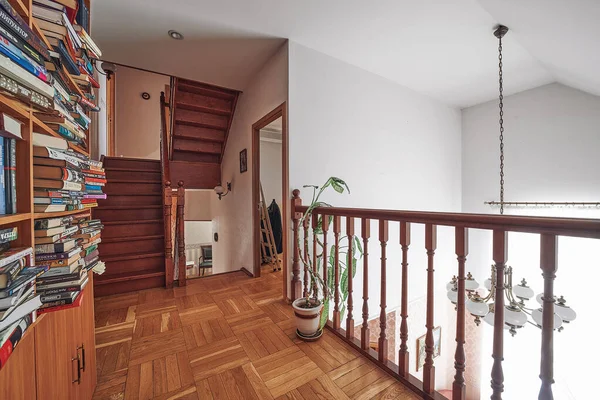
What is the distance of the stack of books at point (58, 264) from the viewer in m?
0.73

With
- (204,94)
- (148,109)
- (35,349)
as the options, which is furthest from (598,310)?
(148,109)

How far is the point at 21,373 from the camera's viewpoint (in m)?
0.61

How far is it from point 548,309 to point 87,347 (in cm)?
185

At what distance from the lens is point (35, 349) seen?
0.68 meters

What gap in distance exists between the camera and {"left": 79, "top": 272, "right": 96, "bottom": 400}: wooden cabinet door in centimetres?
105

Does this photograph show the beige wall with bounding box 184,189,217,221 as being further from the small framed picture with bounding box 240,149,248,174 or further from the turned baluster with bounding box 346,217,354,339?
the turned baluster with bounding box 346,217,354,339

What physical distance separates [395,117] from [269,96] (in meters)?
1.57

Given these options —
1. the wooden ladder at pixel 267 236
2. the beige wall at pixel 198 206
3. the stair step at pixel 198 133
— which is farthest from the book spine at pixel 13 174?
the beige wall at pixel 198 206

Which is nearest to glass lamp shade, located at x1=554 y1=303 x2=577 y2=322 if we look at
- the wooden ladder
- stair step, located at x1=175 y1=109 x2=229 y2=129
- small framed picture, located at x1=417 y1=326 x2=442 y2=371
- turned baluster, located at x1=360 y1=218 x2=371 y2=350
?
turned baluster, located at x1=360 y1=218 x2=371 y2=350

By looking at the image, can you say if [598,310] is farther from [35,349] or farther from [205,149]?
[205,149]

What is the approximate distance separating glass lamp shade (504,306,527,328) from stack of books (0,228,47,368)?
2.13m

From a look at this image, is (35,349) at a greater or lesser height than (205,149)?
lesser

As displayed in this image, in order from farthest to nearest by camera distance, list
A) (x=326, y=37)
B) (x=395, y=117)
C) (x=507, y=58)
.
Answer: (x=395, y=117)
(x=507, y=58)
(x=326, y=37)

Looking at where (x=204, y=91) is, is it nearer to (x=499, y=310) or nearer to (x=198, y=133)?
(x=198, y=133)
